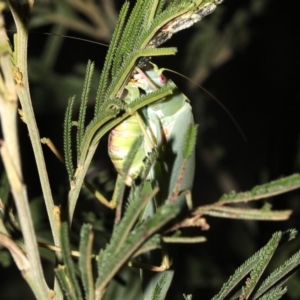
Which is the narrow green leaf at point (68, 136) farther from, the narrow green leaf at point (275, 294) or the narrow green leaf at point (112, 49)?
the narrow green leaf at point (275, 294)

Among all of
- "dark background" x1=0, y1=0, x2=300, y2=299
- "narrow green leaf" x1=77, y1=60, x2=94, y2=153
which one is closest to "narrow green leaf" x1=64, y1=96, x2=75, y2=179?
"narrow green leaf" x1=77, y1=60, x2=94, y2=153

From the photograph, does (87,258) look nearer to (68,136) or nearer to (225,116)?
(68,136)

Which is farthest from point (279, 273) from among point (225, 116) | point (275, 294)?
point (225, 116)

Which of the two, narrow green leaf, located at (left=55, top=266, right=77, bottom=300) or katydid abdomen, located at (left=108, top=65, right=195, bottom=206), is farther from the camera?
katydid abdomen, located at (left=108, top=65, right=195, bottom=206)

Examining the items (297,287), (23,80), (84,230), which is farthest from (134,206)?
(297,287)

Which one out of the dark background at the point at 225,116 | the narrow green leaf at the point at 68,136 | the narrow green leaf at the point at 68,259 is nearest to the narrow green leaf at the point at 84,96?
the narrow green leaf at the point at 68,136

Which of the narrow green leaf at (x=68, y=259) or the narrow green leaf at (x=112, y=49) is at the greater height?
the narrow green leaf at (x=112, y=49)

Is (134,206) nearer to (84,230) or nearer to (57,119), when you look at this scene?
(84,230)

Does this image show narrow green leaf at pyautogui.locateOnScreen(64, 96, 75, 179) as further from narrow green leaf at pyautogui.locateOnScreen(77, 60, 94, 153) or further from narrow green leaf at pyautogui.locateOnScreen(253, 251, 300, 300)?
narrow green leaf at pyautogui.locateOnScreen(253, 251, 300, 300)
